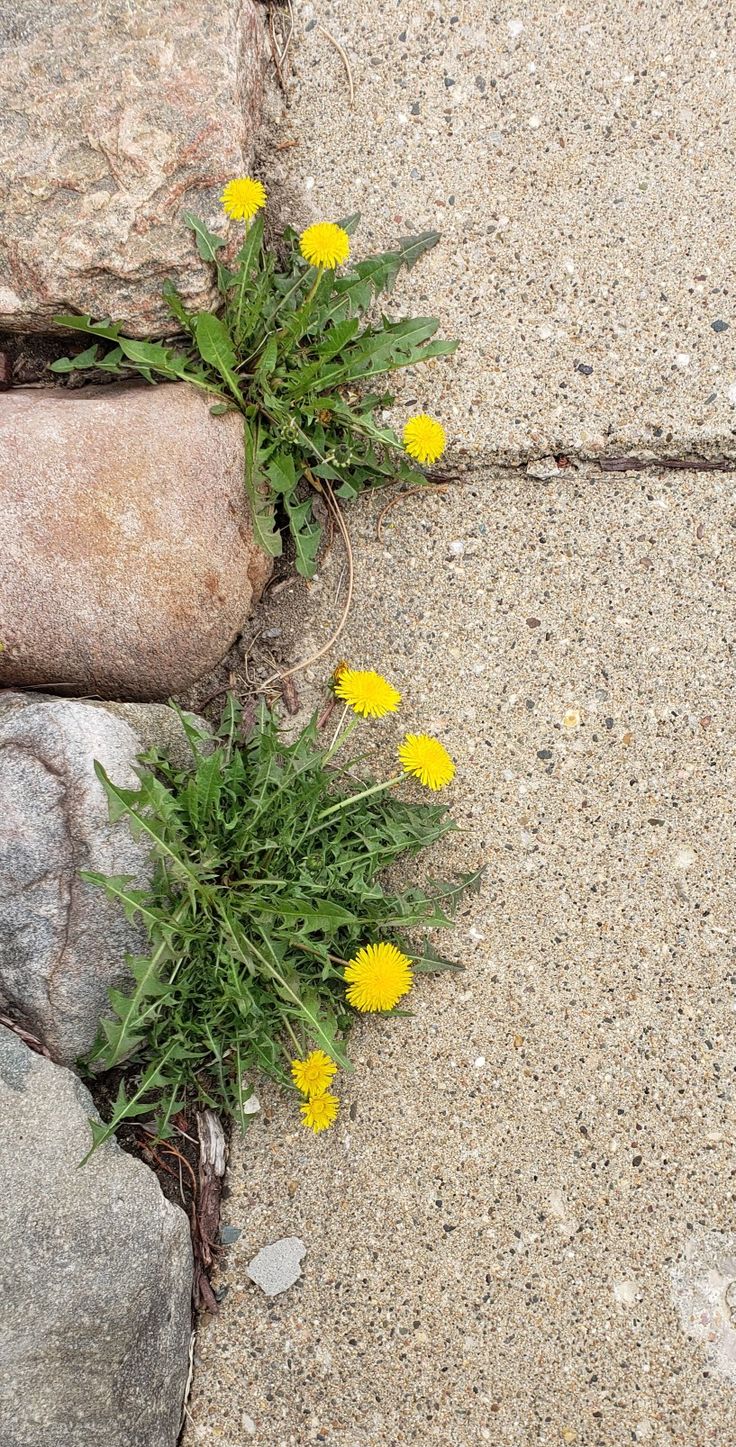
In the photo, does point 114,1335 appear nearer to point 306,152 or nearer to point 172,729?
point 172,729

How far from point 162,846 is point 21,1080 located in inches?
23.0

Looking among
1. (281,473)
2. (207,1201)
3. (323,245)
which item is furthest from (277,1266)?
(323,245)

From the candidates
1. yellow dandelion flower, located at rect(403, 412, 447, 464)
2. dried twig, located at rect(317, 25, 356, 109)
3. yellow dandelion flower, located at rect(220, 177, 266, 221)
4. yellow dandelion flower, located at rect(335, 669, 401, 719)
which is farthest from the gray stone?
dried twig, located at rect(317, 25, 356, 109)

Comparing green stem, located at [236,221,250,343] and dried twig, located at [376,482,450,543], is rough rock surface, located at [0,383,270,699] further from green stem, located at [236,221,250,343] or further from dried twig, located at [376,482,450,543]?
dried twig, located at [376,482,450,543]

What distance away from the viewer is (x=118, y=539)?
2.58 metres

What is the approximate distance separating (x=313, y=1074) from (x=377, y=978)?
28cm

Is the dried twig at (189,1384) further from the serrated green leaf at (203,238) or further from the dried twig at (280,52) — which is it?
A: the dried twig at (280,52)

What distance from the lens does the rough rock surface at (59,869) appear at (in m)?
2.40

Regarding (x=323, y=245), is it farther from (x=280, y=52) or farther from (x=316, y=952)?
(x=316, y=952)

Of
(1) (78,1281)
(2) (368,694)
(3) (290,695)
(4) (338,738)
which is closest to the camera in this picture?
(1) (78,1281)

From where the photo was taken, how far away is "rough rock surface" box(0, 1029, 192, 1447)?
2156 mm

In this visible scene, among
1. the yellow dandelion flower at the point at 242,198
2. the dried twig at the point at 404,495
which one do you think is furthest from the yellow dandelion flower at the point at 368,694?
the yellow dandelion flower at the point at 242,198

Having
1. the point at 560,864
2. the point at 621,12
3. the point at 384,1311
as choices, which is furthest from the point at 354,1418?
the point at 621,12

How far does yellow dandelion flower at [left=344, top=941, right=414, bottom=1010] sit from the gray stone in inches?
24.0
